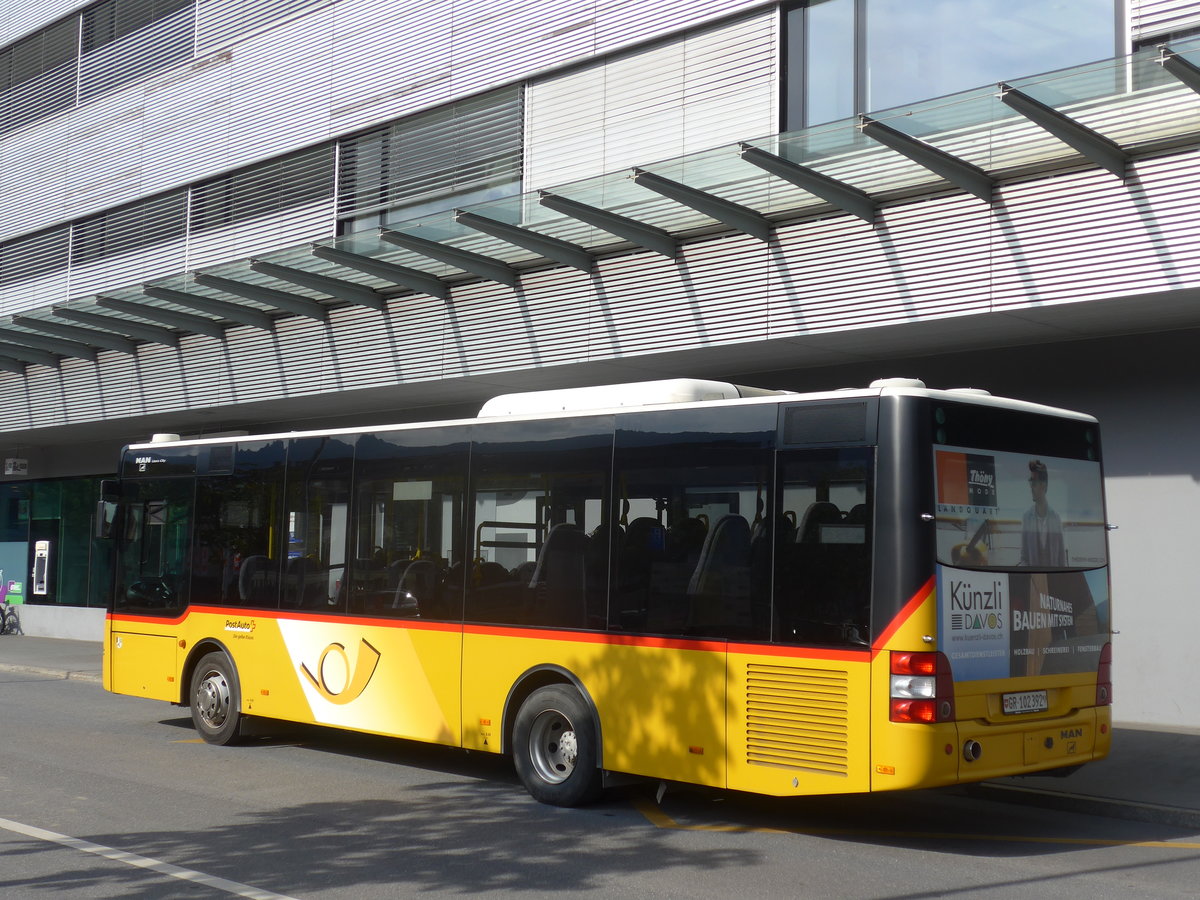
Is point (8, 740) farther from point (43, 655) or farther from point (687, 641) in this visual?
point (43, 655)

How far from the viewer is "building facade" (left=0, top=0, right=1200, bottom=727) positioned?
1159cm

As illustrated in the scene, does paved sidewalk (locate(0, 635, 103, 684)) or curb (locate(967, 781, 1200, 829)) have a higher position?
curb (locate(967, 781, 1200, 829))

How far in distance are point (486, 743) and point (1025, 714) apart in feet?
12.6

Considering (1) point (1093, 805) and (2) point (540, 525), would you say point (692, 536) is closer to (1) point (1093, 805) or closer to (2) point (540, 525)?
(2) point (540, 525)

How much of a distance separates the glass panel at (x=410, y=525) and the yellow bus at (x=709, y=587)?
0.02 m

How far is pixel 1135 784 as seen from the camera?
9578 millimetres

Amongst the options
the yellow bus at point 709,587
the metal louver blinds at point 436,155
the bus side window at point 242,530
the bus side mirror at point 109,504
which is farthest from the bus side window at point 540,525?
the metal louver blinds at point 436,155

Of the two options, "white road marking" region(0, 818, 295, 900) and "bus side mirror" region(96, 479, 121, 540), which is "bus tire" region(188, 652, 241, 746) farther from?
"white road marking" region(0, 818, 295, 900)

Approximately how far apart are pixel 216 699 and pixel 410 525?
3.07 metres

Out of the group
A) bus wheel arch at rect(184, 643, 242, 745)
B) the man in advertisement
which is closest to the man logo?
bus wheel arch at rect(184, 643, 242, 745)

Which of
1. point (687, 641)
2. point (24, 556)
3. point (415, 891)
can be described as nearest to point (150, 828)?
point (415, 891)

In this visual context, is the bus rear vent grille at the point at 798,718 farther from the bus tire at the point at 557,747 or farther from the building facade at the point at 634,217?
the building facade at the point at 634,217

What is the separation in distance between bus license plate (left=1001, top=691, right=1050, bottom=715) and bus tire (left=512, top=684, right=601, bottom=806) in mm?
2704

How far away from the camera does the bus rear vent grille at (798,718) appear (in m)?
7.49
